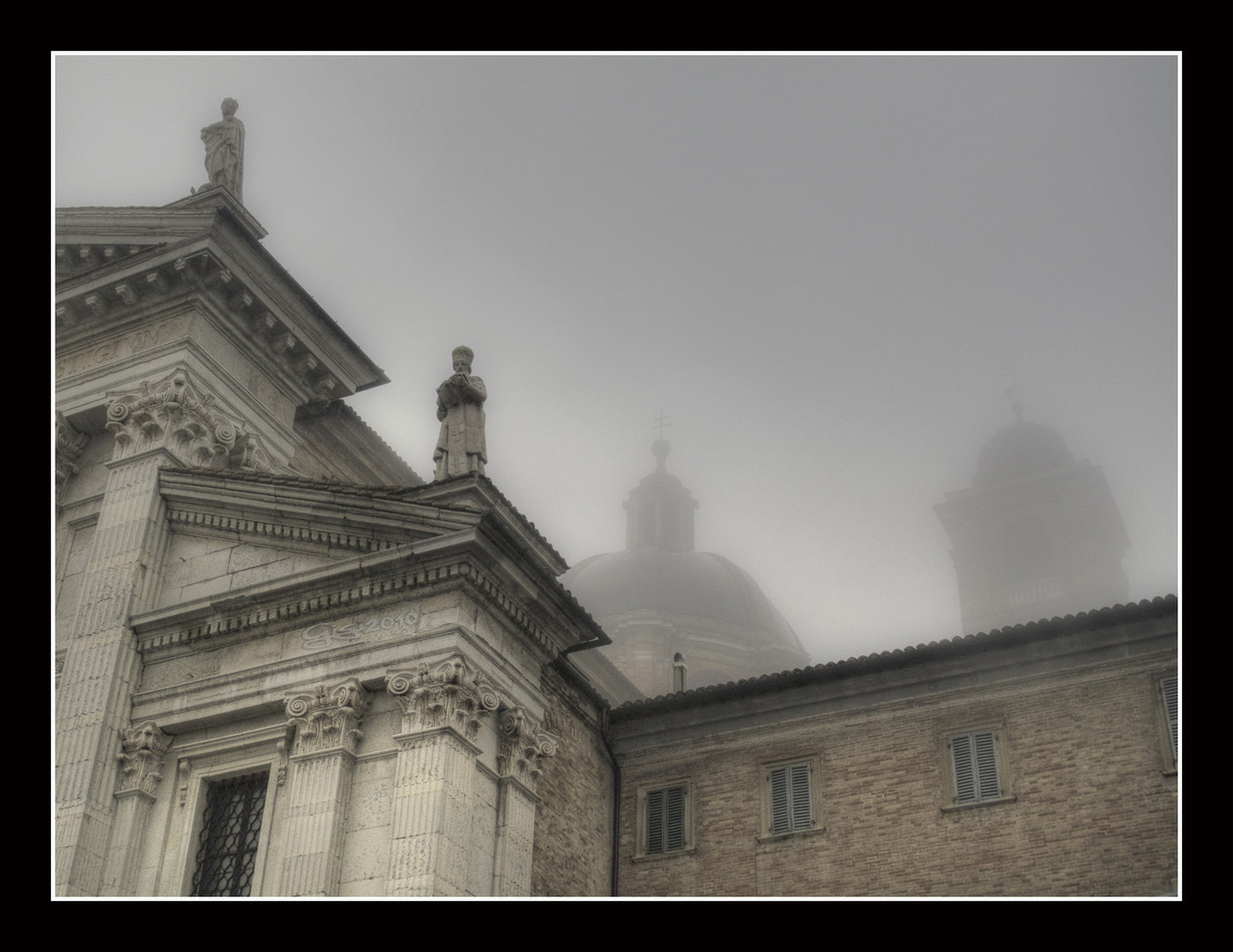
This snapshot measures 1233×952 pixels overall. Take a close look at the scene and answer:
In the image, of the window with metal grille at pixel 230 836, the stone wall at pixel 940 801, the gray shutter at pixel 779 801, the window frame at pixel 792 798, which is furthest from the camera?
the gray shutter at pixel 779 801

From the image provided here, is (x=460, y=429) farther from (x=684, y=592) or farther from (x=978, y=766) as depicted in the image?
(x=684, y=592)

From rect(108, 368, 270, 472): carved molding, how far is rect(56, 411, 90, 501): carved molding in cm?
76

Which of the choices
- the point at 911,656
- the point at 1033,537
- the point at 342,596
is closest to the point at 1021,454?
the point at 1033,537

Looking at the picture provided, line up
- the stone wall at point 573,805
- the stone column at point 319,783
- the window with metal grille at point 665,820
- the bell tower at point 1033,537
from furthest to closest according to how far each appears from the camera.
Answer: the bell tower at point 1033,537 → the window with metal grille at point 665,820 → the stone wall at point 573,805 → the stone column at point 319,783

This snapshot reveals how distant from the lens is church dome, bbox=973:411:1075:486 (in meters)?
61.7

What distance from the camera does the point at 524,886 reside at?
15.3 metres

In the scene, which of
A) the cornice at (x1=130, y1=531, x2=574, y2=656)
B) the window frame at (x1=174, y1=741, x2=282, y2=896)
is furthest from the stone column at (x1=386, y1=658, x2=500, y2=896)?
the window frame at (x1=174, y1=741, x2=282, y2=896)

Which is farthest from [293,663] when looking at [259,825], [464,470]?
[464,470]

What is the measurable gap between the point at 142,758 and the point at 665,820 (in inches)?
281

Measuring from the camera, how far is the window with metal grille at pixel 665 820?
63.8ft

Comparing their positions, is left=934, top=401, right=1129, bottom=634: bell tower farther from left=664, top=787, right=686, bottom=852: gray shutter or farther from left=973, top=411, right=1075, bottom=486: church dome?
left=664, top=787, right=686, bottom=852: gray shutter

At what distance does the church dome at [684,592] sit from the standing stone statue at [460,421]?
Result: 110ft

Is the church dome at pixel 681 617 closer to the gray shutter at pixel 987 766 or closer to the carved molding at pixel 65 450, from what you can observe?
the gray shutter at pixel 987 766

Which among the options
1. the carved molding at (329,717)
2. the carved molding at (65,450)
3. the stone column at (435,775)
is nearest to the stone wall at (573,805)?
the stone column at (435,775)
